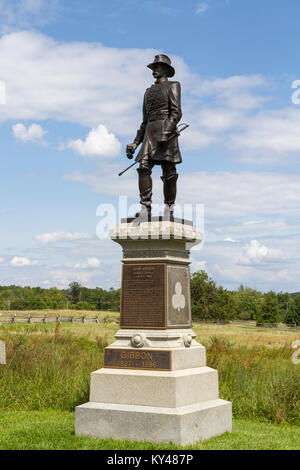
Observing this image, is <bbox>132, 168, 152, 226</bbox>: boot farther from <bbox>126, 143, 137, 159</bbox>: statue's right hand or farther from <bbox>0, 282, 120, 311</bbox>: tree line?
<bbox>0, 282, 120, 311</bbox>: tree line

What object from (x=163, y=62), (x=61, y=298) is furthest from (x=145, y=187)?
(x=61, y=298)

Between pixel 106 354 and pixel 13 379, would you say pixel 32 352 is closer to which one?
pixel 13 379

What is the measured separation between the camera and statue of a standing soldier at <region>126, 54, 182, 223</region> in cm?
884

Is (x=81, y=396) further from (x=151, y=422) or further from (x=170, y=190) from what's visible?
(x=170, y=190)

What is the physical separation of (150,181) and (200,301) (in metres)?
57.0

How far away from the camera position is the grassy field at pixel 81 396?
7.68m

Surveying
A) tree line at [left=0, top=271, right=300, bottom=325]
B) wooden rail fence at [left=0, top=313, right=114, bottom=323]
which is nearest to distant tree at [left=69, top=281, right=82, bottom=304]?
tree line at [left=0, top=271, right=300, bottom=325]

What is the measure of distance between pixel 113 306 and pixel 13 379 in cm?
9510

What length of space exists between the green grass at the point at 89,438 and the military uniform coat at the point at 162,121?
14.2 feet
